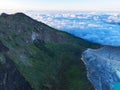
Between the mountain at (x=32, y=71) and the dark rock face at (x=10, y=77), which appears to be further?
the mountain at (x=32, y=71)

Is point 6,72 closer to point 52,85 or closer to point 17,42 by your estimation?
point 52,85

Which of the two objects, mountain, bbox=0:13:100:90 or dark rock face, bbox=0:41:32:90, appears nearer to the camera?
→ dark rock face, bbox=0:41:32:90

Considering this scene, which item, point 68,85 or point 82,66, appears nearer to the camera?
point 68,85

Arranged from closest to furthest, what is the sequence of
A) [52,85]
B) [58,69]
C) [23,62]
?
[52,85], [23,62], [58,69]

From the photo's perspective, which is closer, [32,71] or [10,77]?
[10,77]

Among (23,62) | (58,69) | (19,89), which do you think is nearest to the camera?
(19,89)

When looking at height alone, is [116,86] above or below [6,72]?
below

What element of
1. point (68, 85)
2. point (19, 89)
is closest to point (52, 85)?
point (68, 85)

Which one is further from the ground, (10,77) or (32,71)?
(10,77)
